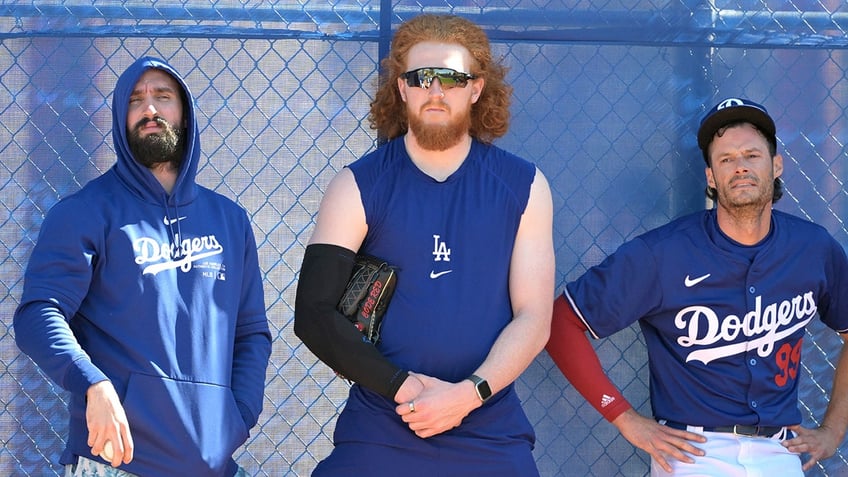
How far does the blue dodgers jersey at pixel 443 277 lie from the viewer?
3443mm

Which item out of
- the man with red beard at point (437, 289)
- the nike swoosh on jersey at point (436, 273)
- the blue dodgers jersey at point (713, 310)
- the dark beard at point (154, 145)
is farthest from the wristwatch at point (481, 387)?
the dark beard at point (154, 145)

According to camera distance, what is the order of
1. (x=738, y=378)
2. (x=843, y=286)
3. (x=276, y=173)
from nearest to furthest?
1. (x=738, y=378)
2. (x=843, y=286)
3. (x=276, y=173)

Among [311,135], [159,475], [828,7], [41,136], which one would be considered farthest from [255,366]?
[828,7]

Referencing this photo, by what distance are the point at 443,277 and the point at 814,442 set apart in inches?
64.5

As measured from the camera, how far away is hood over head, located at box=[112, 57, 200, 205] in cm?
333

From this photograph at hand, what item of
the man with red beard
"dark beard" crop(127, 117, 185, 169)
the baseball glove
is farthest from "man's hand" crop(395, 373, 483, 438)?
"dark beard" crop(127, 117, 185, 169)

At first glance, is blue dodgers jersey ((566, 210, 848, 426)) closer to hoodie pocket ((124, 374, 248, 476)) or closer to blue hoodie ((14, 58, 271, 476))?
blue hoodie ((14, 58, 271, 476))

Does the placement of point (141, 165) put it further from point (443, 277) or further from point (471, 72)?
point (471, 72)

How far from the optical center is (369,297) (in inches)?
136

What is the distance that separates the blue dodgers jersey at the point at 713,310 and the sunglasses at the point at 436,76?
0.93m

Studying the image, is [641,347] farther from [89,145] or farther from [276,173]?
[89,145]

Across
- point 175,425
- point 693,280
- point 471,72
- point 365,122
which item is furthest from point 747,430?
point 175,425

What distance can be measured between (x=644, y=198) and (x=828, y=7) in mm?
1114

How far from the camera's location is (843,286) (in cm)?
413
